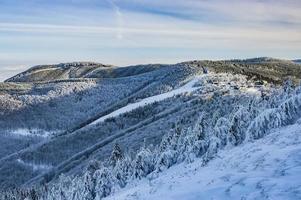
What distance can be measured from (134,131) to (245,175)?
4441cm

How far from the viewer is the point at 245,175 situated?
58.2ft

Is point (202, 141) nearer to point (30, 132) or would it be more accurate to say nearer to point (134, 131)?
point (134, 131)

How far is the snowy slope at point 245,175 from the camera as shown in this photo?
1611cm

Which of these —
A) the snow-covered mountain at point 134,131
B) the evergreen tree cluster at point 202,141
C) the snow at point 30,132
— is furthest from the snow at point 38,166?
the snow at point 30,132

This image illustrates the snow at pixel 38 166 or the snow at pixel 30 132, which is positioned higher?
the snow at pixel 38 166

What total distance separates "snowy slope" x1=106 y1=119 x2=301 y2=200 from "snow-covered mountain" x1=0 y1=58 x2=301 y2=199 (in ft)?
0.47

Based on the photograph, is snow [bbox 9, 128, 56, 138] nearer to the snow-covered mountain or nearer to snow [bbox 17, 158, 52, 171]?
the snow-covered mountain

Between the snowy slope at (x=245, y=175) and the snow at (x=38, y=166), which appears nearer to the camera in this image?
the snowy slope at (x=245, y=175)

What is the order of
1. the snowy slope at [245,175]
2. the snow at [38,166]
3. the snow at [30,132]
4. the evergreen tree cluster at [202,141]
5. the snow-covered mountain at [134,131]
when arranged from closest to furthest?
the snowy slope at [245,175], the evergreen tree cluster at [202,141], the snow-covered mountain at [134,131], the snow at [38,166], the snow at [30,132]

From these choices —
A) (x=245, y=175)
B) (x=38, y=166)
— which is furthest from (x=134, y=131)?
(x=245, y=175)

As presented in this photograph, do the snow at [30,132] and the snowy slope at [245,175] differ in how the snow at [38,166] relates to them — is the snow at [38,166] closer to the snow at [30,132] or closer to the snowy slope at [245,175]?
the snowy slope at [245,175]

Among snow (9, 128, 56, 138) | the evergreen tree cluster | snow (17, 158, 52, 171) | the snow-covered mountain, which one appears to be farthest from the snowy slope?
snow (9, 128, 56, 138)

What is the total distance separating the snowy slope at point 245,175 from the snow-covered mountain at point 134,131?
14 cm

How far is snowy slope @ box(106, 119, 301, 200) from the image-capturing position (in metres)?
16.1
